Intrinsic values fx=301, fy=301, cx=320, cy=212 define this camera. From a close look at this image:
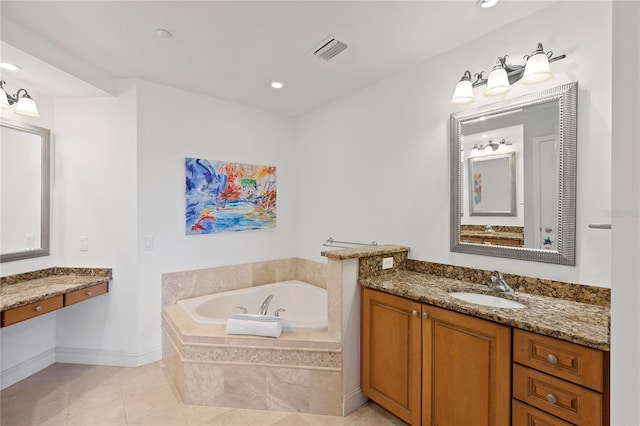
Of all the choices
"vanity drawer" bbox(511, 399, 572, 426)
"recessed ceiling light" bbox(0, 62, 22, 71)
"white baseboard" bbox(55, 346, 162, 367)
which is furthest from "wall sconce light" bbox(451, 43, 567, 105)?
"white baseboard" bbox(55, 346, 162, 367)

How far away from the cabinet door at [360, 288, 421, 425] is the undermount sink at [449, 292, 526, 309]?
0.34 metres

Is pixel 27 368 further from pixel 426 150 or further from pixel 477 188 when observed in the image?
pixel 477 188

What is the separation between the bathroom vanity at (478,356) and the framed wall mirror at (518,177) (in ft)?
1.02

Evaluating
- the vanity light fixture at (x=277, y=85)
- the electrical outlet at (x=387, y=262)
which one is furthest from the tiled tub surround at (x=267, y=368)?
the vanity light fixture at (x=277, y=85)

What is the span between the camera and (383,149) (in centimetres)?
271

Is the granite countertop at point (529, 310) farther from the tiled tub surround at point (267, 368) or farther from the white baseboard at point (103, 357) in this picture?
the white baseboard at point (103, 357)

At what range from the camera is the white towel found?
212 cm

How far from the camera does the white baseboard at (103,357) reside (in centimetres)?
267

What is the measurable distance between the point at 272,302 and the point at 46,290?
1.90 metres

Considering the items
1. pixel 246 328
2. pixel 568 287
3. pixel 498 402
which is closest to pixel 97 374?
pixel 246 328

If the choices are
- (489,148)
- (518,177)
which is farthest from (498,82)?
(518,177)

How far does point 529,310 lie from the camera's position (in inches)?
58.9

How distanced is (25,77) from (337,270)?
2.73 meters

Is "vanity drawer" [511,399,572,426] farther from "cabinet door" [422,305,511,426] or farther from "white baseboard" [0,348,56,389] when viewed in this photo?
"white baseboard" [0,348,56,389]
